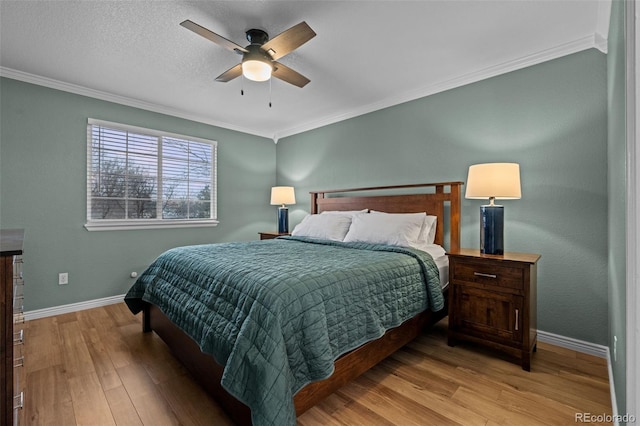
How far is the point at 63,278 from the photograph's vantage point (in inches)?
124

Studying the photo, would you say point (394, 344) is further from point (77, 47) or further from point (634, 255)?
point (77, 47)

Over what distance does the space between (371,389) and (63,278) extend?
10.9ft

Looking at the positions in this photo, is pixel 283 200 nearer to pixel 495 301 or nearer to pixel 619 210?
pixel 495 301

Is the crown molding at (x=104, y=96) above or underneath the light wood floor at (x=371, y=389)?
above

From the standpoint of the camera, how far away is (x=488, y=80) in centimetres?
280

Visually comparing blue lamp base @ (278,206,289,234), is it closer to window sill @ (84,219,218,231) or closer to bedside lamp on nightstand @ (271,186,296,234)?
bedside lamp on nightstand @ (271,186,296,234)

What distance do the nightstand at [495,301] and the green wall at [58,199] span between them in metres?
3.49

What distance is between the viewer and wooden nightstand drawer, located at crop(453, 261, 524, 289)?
6.84ft

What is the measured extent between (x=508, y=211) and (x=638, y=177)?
82.9 inches

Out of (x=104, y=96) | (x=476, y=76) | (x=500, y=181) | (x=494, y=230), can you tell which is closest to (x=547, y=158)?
(x=500, y=181)

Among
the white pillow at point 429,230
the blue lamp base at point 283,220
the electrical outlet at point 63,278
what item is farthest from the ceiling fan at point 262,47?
the electrical outlet at point 63,278

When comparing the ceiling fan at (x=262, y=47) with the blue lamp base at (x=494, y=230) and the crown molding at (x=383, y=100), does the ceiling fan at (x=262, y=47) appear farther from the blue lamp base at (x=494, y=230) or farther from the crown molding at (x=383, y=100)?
the blue lamp base at (x=494, y=230)

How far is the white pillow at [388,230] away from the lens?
2768 millimetres

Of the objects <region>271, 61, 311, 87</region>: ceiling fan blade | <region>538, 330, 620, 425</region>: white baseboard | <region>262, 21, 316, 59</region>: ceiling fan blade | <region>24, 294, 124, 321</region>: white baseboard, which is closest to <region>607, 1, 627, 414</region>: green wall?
<region>538, 330, 620, 425</region>: white baseboard
